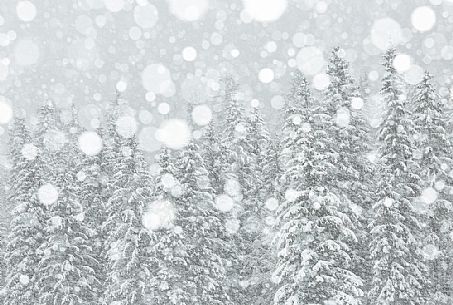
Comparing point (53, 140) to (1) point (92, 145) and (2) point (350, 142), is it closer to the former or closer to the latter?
(1) point (92, 145)

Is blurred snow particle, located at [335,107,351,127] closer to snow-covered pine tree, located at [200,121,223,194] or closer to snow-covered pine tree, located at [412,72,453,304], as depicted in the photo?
snow-covered pine tree, located at [412,72,453,304]

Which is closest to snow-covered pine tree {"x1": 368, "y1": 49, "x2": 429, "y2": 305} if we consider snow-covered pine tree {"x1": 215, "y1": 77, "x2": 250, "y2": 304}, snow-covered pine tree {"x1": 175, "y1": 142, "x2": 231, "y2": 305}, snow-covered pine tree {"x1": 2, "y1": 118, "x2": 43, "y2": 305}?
snow-covered pine tree {"x1": 175, "y1": 142, "x2": 231, "y2": 305}

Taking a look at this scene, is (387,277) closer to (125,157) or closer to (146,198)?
(146,198)

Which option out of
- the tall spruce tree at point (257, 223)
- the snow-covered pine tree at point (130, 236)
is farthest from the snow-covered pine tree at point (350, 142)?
the snow-covered pine tree at point (130, 236)

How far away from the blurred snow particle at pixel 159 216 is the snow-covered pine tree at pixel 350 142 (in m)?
9.01

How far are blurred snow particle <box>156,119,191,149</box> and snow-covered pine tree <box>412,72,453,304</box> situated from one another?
1247cm

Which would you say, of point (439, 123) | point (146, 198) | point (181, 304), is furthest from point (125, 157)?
point (439, 123)

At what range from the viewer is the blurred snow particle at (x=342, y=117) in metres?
29.6

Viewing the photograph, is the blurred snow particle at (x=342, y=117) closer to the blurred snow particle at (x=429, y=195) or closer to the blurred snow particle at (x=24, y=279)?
the blurred snow particle at (x=429, y=195)

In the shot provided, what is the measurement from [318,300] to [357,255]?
5.66 metres

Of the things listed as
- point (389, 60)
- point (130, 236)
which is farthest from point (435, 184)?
point (130, 236)

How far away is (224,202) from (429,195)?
1214 cm

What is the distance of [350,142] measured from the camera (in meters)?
30.3

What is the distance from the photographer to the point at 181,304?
3103 cm
